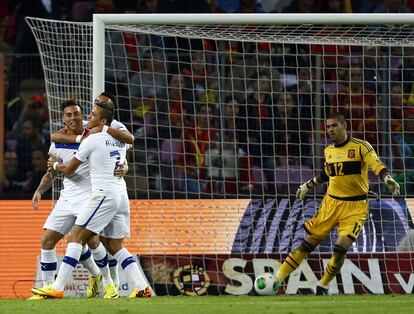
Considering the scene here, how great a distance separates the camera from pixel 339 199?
1531 centimetres

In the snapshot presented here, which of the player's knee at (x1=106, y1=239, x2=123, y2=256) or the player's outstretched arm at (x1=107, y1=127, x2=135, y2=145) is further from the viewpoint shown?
the player's knee at (x1=106, y1=239, x2=123, y2=256)

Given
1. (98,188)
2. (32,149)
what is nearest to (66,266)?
(98,188)

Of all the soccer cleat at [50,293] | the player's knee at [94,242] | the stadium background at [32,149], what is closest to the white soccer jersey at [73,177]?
the player's knee at [94,242]

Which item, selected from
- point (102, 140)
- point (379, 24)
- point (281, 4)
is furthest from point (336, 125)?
point (281, 4)

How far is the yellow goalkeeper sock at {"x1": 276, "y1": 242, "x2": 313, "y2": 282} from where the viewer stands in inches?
599

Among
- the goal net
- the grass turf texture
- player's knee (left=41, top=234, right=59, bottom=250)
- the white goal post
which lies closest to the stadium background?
the goal net

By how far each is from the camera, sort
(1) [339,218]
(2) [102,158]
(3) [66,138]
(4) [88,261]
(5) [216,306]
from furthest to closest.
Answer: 1. (1) [339,218]
2. (4) [88,261]
3. (3) [66,138]
4. (2) [102,158]
5. (5) [216,306]

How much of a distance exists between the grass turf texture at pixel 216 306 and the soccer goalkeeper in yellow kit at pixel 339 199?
151 cm

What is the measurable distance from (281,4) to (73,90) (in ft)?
18.9

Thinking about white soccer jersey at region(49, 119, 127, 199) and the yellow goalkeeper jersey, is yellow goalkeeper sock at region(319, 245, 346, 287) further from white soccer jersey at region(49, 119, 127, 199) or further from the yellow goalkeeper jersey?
white soccer jersey at region(49, 119, 127, 199)

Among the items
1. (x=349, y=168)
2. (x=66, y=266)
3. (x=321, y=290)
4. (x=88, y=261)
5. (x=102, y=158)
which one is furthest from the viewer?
(x=321, y=290)

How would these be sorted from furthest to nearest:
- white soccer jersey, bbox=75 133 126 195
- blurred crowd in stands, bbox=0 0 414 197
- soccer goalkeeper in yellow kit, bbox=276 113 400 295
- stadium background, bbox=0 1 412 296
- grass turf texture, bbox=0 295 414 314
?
1. blurred crowd in stands, bbox=0 0 414 197
2. stadium background, bbox=0 1 412 296
3. soccer goalkeeper in yellow kit, bbox=276 113 400 295
4. white soccer jersey, bbox=75 133 126 195
5. grass turf texture, bbox=0 295 414 314

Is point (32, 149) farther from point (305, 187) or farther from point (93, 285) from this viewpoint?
point (305, 187)

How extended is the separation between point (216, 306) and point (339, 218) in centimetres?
360
